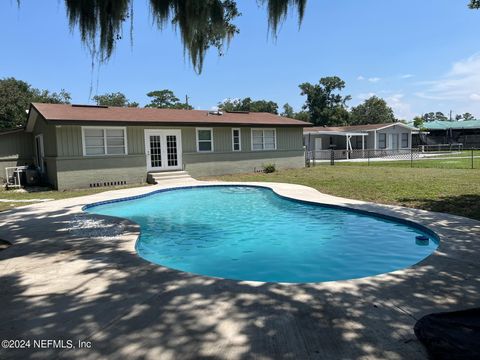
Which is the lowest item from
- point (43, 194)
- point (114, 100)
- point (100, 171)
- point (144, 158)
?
point (43, 194)

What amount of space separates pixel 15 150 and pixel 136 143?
6791 millimetres

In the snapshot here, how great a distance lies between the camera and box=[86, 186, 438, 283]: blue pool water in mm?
5660

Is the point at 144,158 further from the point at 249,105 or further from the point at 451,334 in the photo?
the point at 249,105

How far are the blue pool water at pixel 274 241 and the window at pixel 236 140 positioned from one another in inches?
351

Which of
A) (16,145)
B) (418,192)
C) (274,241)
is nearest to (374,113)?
(418,192)

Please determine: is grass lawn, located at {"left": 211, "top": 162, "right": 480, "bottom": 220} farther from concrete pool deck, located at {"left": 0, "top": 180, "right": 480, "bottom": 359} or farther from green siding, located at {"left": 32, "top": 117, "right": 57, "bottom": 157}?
green siding, located at {"left": 32, "top": 117, "right": 57, "bottom": 157}

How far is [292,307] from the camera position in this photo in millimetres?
3334

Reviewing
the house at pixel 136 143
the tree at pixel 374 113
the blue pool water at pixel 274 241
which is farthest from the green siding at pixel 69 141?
the tree at pixel 374 113

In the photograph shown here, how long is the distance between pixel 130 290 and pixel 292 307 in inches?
68.2

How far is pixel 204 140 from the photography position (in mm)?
18547

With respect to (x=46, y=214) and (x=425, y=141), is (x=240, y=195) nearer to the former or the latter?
(x=46, y=214)

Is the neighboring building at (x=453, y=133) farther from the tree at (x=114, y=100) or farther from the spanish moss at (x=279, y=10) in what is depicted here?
the tree at (x=114, y=100)

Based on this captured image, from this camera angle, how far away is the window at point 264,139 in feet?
66.6

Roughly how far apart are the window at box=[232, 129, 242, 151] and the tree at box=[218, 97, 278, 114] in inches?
1791
